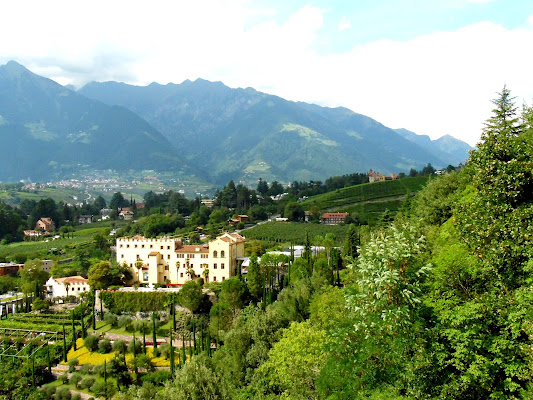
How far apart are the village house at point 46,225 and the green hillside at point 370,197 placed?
6745 centimetres

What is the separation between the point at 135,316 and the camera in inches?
1906

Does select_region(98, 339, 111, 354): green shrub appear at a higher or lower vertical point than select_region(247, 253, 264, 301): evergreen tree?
lower

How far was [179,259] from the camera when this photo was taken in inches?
2147

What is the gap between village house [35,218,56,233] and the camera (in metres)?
115

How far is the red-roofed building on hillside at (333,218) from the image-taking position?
86.9 meters

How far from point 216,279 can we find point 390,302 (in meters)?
40.6

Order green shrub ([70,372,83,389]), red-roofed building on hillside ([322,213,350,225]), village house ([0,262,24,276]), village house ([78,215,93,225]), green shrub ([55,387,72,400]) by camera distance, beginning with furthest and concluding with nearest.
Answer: village house ([78,215,93,225]) → red-roofed building on hillside ([322,213,350,225]) → village house ([0,262,24,276]) → green shrub ([70,372,83,389]) → green shrub ([55,387,72,400])

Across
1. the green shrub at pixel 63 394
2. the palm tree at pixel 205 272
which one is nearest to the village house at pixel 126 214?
the palm tree at pixel 205 272

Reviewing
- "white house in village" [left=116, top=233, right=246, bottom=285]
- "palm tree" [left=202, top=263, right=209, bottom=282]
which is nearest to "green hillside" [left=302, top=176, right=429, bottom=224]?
"white house in village" [left=116, top=233, right=246, bottom=285]

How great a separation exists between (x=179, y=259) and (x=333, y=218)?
136 ft

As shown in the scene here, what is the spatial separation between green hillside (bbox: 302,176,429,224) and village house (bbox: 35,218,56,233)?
221 ft

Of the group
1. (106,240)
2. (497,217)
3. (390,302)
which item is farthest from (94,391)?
(106,240)

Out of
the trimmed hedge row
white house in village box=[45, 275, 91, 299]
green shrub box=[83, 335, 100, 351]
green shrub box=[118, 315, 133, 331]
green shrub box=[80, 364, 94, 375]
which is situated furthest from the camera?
white house in village box=[45, 275, 91, 299]

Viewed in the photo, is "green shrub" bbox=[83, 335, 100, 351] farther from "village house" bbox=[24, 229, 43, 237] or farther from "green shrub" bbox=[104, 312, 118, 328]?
"village house" bbox=[24, 229, 43, 237]
